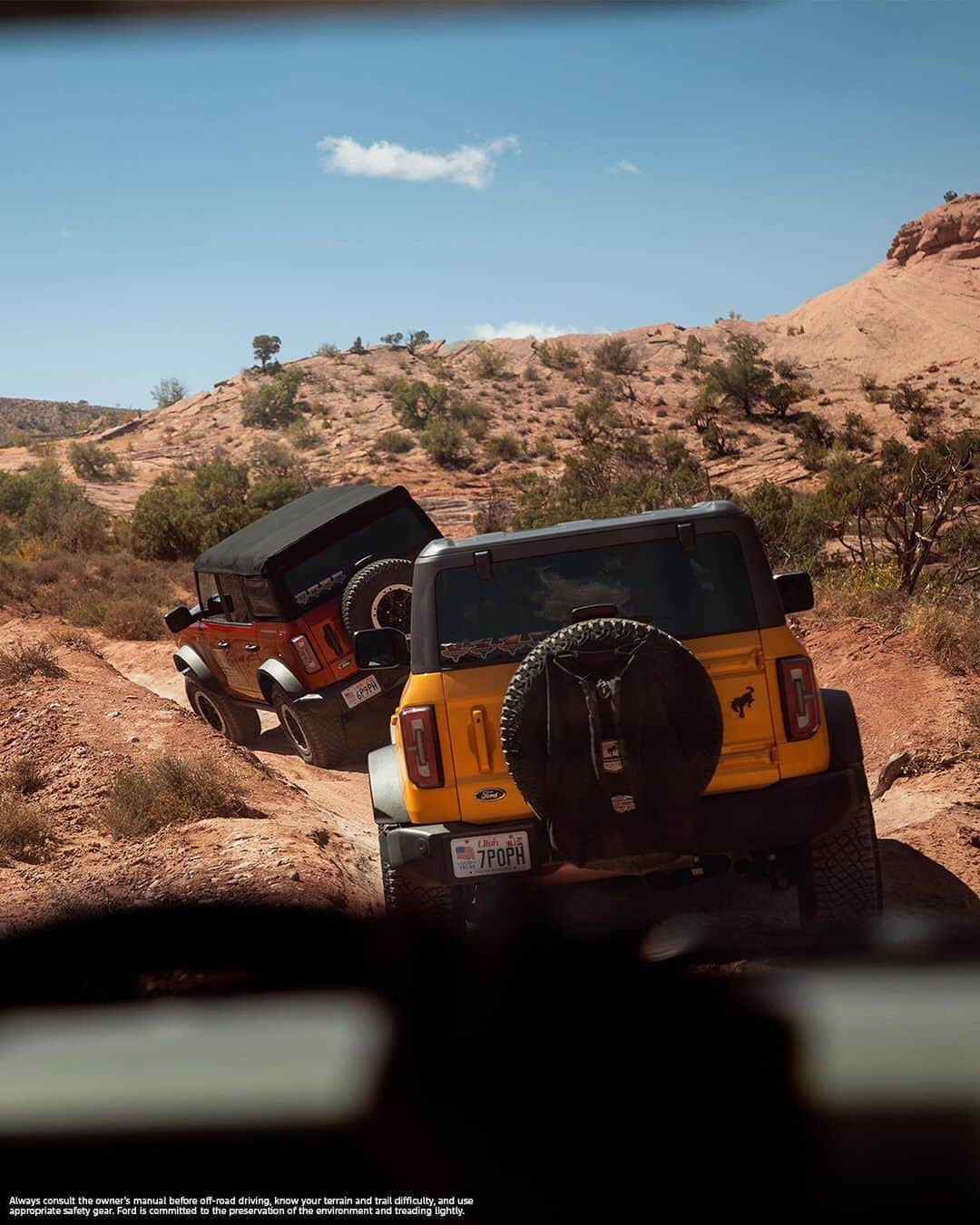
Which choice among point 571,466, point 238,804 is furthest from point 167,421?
point 238,804

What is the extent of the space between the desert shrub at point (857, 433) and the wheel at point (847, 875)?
1435 inches

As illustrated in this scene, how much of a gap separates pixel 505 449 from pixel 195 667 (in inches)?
1231

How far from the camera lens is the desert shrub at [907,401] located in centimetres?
4444

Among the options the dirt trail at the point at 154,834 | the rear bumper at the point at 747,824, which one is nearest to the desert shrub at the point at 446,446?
the dirt trail at the point at 154,834

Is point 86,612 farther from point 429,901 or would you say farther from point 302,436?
point 302,436

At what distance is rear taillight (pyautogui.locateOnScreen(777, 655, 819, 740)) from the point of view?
436cm

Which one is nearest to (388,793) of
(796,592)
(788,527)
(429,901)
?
(429,901)

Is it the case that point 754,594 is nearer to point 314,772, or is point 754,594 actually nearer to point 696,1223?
point 696,1223

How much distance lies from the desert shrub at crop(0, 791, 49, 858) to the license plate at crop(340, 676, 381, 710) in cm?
287

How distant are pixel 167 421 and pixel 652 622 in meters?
61.4

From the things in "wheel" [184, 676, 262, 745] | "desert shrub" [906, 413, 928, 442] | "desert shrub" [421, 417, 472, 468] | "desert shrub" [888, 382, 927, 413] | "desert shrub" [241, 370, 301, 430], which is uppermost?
"desert shrub" [241, 370, 301, 430]

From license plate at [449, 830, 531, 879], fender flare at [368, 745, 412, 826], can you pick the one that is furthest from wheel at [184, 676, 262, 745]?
license plate at [449, 830, 531, 879]

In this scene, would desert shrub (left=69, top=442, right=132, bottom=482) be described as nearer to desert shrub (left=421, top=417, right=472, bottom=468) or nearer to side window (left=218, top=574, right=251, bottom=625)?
desert shrub (left=421, top=417, right=472, bottom=468)

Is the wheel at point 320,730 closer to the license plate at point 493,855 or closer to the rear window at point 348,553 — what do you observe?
the rear window at point 348,553
